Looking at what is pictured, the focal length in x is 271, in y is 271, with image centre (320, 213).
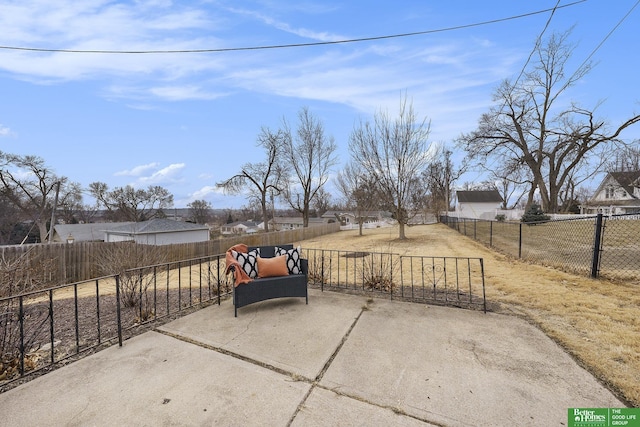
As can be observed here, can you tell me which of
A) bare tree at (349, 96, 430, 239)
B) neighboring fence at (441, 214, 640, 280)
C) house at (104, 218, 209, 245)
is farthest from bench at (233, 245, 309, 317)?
house at (104, 218, 209, 245)

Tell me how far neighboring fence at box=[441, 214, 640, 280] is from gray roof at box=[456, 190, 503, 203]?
25724 millimetres

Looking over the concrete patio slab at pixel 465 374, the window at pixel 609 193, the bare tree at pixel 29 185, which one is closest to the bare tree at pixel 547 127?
the window at pixel 609 193

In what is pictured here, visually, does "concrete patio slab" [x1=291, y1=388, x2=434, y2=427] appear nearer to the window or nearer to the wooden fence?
the wooden fence

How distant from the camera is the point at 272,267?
3848 millimetres

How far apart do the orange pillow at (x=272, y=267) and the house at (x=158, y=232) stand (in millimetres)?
16950

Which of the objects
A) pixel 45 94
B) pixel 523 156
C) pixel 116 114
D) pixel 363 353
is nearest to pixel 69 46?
pixel 45 94

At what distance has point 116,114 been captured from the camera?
Result: 10102 millimetres

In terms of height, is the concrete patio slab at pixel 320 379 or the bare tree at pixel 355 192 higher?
the bare tree at pixel 355 192

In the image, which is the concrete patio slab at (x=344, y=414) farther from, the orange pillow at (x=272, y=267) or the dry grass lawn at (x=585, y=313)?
the orange pillow at (x=272, y=267)

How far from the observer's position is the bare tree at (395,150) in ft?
40.4

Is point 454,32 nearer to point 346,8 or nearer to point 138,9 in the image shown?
point 346,8

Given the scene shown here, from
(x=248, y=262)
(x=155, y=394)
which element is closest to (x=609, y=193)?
(x=248, y=262)

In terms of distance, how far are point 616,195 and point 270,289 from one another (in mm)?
44091

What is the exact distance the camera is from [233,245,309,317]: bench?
138 inches
